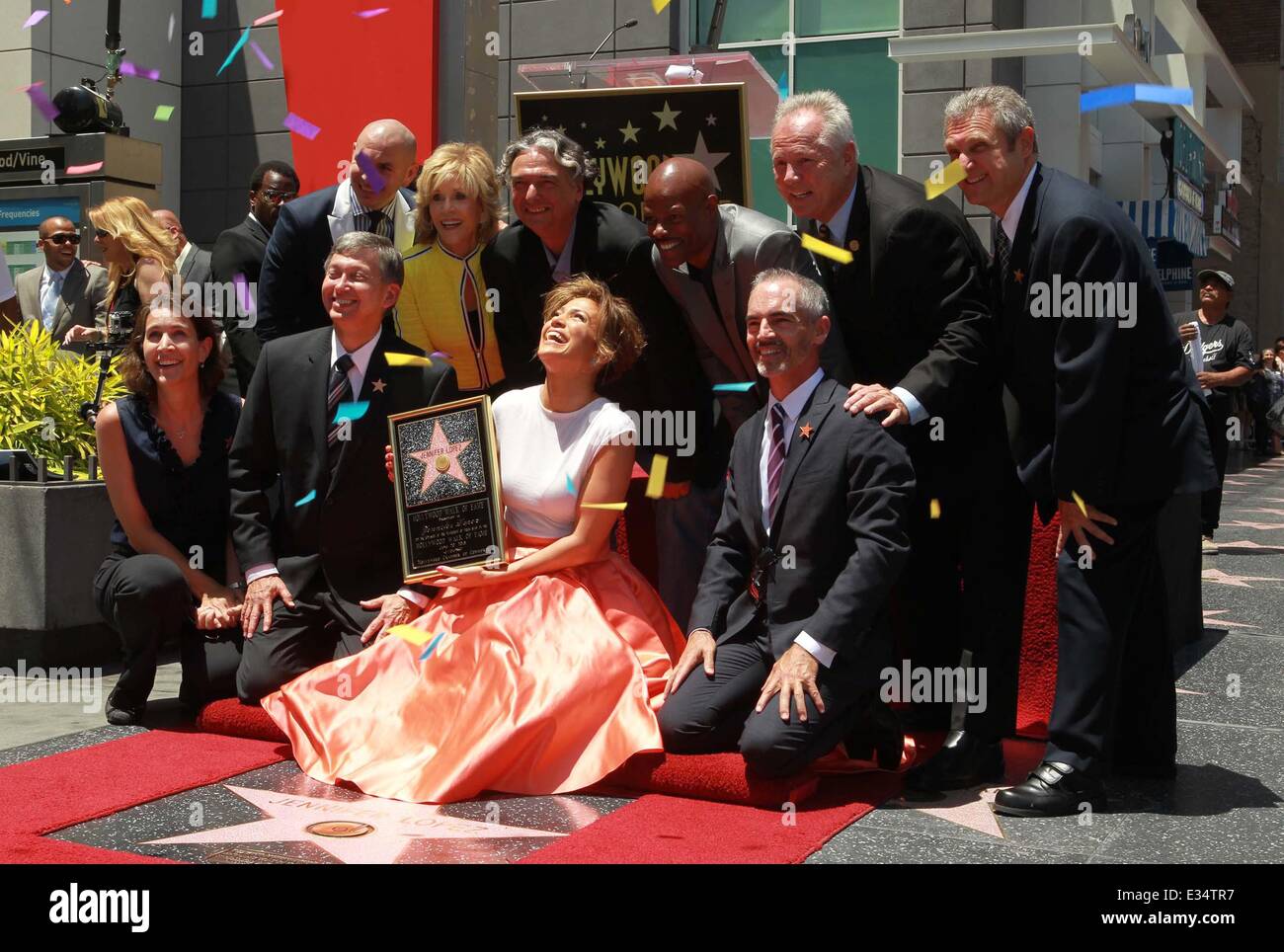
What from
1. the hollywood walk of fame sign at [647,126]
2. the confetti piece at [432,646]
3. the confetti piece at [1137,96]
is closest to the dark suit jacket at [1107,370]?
the confetti piece at [1137,96]

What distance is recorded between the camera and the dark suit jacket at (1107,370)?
14.4ft

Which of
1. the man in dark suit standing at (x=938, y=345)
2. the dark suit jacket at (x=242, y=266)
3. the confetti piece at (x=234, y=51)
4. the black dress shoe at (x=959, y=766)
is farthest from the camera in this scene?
the confetti piece at (x=234, y=51)

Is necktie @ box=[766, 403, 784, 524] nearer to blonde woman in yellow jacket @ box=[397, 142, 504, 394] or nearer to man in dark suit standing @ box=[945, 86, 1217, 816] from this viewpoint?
man in dark suit standing @ box=[945, 86, 1217, 816]

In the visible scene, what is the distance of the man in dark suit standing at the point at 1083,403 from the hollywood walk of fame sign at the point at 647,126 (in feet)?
6.82

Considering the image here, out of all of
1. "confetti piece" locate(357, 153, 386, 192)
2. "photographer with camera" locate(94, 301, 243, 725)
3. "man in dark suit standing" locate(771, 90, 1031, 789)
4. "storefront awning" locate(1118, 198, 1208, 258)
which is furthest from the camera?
"storefront awning" locate(1118, 198, 1208, 258)

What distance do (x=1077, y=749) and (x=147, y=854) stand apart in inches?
104

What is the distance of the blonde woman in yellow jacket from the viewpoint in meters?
5.71

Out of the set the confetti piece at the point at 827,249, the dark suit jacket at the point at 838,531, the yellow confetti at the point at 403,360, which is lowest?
the dark suit jacket at the point at 838,531

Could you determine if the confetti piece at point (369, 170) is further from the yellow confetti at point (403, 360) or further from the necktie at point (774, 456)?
the necktie at point (774, 456)

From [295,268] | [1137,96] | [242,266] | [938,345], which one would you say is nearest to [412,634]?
[295,268]

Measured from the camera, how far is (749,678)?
15.5 feet

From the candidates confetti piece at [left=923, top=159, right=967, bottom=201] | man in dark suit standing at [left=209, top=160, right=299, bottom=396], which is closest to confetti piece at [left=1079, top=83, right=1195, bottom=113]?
confetti piece at [left=923, top=159, right=967, bottom=201]

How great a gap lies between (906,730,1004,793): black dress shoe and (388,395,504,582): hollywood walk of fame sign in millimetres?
1549

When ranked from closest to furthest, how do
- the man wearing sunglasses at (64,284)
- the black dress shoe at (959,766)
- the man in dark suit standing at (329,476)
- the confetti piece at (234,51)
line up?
the black dress shoe at (959,766) < the man in dark suit standing at (329,476) < the man wearing sunglasses at (64,284) < the confetti piece at (234,51)
